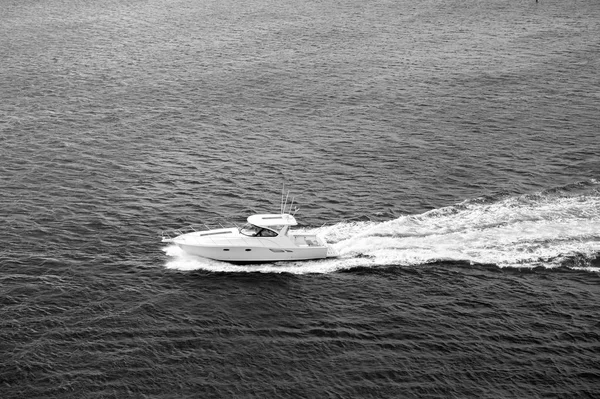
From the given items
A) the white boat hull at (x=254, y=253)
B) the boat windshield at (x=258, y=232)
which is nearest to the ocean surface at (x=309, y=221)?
the white boat hull at (x=254, y=253)

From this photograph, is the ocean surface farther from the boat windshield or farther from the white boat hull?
the boat windshield

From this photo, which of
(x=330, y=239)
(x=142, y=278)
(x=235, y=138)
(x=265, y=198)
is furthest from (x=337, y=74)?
(x=142, y=278)

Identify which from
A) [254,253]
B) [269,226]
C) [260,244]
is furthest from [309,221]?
[254,253]

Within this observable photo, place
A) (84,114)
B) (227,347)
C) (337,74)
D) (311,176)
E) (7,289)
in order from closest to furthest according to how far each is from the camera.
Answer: (227,347) < (7,289) < (311,176) < (84,114) < (337,74)

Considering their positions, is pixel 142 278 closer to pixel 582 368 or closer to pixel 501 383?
pixel 501 383

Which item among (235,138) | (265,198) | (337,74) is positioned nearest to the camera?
(265,198)

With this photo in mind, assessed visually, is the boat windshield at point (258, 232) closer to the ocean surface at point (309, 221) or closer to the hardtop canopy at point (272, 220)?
the hardtop canopy at point (272, 220)

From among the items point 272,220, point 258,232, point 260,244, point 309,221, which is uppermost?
point 272,220

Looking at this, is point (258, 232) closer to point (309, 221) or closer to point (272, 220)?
point (272, 220)
